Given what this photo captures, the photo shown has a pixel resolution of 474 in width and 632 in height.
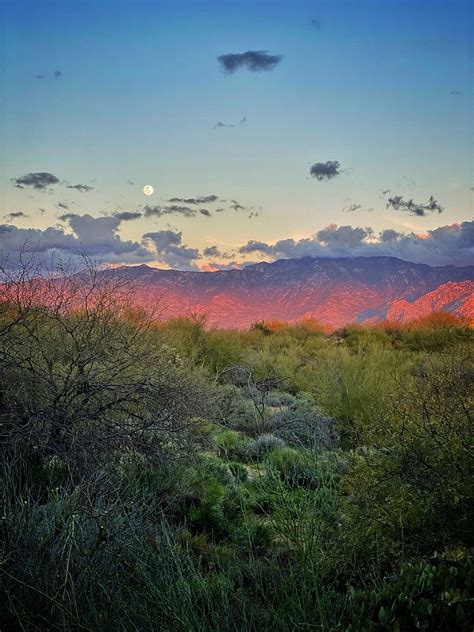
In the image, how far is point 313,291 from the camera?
210 ft

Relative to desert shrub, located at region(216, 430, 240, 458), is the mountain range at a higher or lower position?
higher

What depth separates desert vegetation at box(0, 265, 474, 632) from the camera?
136 inches

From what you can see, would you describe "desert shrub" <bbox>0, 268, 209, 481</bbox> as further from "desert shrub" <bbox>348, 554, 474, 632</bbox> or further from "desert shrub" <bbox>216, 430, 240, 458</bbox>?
"desert shrub" <bbox>348, 554, 474, 632</bbox>

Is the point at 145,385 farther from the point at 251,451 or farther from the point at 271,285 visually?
the point at 271,285

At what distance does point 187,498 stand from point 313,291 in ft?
189

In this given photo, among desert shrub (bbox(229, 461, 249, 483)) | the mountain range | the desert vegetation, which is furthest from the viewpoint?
the mountain range

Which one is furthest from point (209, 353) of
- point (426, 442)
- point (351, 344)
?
point (426, 442)

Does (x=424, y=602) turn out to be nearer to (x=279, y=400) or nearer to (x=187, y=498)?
(x=187, y=498)

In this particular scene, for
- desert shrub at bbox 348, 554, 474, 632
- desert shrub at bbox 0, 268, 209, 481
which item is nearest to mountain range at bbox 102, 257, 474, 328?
desert shrub at bbox 0, 268, 209, 481

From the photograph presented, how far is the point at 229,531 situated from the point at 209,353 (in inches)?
570

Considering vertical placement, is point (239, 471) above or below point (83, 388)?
below

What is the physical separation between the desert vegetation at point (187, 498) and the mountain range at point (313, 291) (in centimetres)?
225

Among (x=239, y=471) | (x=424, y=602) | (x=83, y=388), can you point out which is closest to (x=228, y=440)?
(x=239, y=471)

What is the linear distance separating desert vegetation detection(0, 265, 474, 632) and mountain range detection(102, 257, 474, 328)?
225 centimetres
